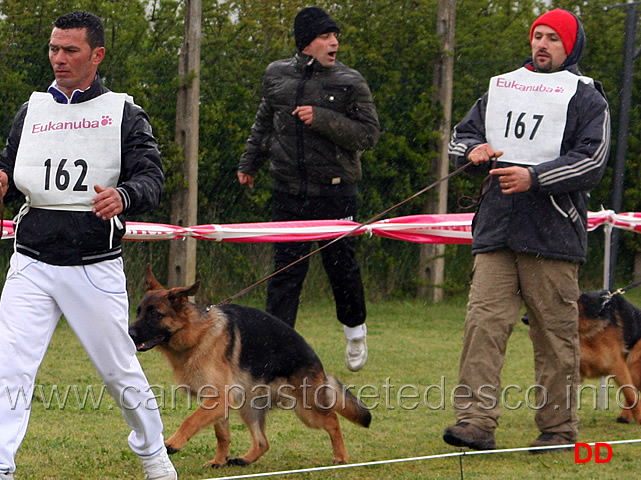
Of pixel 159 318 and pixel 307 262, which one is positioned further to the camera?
pixel 307 262

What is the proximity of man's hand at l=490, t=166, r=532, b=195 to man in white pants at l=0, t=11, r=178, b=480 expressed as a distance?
1.72m

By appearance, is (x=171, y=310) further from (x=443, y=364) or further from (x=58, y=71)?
(x=443, y=364)

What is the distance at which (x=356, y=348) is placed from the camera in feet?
25.0

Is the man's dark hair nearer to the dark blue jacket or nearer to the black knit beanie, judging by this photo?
the dark blue jacket

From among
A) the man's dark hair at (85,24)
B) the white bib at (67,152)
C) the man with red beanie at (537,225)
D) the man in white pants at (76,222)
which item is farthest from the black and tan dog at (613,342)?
the man's dark hair at (85,24)

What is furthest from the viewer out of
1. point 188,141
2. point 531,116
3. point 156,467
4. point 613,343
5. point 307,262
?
point 188,141

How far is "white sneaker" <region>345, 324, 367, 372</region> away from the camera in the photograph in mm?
7594

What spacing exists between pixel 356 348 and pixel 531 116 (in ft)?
9.53

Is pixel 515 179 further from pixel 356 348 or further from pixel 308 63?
pixel 356 348

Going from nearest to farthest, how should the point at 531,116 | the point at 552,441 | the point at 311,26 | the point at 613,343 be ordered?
the point at 531,116 < the point at 552,441 < the point at 613,343 < the point at 311,26

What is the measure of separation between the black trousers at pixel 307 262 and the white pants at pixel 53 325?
116 inches

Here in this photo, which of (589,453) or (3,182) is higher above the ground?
(3,182)

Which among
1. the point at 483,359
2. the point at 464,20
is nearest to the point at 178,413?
the point at 483,359

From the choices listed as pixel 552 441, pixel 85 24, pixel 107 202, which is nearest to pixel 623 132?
pixel 552 441
